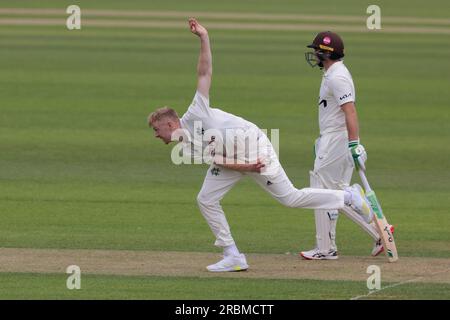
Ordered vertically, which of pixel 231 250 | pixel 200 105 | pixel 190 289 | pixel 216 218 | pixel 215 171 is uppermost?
pixel 200 105

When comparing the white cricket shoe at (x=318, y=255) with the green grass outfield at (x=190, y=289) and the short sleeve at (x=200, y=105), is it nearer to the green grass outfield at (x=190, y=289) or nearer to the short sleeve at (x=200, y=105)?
the green grass outfield at (x=190, y=289)

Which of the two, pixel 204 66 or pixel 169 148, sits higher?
pixel 204 66

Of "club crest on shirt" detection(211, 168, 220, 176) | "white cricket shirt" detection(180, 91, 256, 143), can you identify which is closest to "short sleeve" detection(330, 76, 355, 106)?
"white cricket shirt" detection(180, 91, 256, 143)

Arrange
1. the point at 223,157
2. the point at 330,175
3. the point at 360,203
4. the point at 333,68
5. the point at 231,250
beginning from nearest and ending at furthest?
the point at 223,157, the point at 231,250, the point at 360,203, the point at 333,68, the point at 330,175

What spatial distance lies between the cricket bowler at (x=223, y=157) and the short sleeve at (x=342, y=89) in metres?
0.87

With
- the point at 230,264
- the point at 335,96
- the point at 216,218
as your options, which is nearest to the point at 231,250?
the point at 230,264

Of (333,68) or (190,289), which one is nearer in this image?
(190,289)

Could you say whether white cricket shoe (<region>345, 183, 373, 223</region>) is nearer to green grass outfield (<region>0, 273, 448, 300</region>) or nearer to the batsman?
the batsman

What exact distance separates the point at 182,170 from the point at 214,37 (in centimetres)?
2021

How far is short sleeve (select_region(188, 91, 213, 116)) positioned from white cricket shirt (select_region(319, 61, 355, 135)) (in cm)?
139

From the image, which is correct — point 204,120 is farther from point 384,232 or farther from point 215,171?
point 384,232

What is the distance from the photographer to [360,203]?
11.2m

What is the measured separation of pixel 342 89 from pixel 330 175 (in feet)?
2.81

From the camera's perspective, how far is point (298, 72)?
97.0 ft
